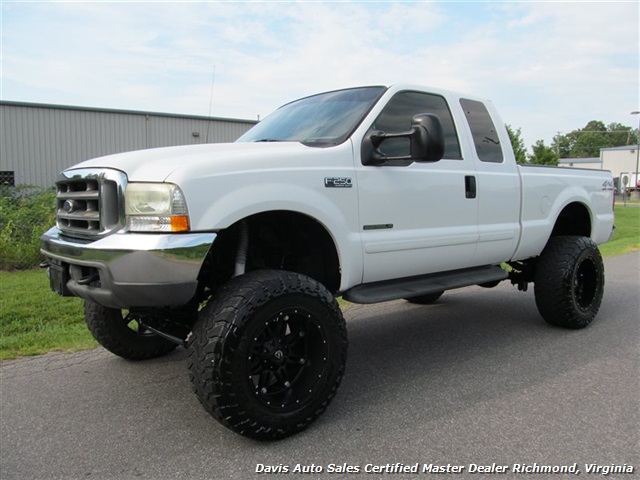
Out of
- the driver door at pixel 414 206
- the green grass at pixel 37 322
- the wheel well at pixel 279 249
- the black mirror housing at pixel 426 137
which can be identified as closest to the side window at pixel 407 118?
the driver door at pixel 414 206

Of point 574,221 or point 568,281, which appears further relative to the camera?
point 574,221

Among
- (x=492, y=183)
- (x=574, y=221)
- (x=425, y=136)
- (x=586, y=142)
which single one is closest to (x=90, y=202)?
(x=425, y=136)

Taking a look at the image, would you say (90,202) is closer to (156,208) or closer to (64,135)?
(156,208)

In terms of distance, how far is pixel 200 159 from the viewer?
293 centimetres

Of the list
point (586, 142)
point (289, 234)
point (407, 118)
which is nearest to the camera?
point (289, 234)

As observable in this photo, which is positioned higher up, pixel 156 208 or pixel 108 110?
pixel 108 110

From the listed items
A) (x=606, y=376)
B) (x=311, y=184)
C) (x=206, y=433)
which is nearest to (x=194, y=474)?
(x=206, y=433)

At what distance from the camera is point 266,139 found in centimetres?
412

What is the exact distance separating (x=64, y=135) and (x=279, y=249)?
1703cm

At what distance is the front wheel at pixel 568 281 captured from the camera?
5.09 m

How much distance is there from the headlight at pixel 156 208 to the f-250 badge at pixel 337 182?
95 centimetres

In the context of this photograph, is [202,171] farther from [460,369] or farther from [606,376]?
[606,376]

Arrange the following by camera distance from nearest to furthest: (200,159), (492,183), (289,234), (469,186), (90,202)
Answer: (200,159)
(90,202)
(289,234)
(469,186)
(492,183)

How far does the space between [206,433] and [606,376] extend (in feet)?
9.54
